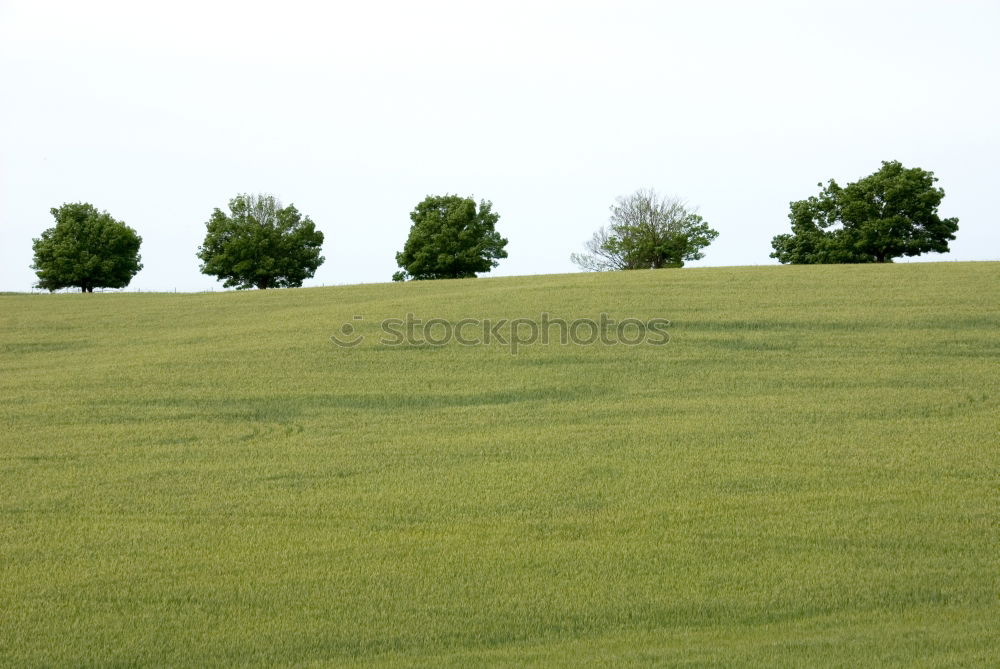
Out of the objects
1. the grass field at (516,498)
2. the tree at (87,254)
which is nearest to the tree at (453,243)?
the tree at (87,254)

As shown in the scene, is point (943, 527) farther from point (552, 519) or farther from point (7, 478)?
point (7, 478)

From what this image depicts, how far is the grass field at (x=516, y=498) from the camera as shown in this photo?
280 inches

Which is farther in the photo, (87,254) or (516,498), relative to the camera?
(87,254)

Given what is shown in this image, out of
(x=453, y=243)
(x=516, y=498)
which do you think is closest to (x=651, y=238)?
(x=453, y=243)

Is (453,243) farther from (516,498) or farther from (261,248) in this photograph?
(516,498)

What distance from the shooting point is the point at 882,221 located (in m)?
46.8

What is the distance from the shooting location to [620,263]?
60500 millimetres

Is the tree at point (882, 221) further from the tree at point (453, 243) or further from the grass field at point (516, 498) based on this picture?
the grass field at point (516, 498)

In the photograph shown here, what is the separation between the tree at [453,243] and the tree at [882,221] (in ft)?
54.5

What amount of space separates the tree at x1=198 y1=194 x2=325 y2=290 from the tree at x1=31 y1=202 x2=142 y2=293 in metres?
3.85

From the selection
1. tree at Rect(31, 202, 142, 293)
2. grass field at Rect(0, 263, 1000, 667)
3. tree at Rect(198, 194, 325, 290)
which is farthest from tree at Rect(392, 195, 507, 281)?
grass field at Rect(0, 263, 1000, 667)

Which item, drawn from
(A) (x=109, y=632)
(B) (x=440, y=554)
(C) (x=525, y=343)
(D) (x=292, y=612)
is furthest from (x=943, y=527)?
(C) (x=525, y=343)

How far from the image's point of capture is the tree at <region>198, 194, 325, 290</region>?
50719 mm

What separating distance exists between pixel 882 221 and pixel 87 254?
132 ft
